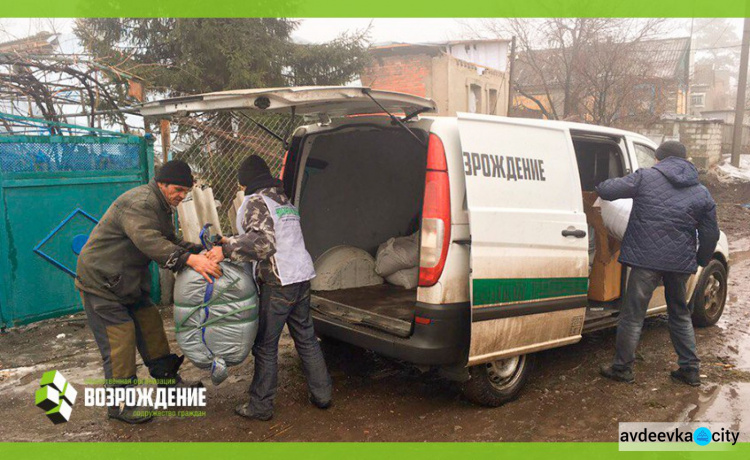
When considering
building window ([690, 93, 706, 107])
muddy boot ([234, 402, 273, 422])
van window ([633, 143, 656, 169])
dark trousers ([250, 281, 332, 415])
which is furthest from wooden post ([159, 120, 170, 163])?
building window ([690, 93, 706, 107])

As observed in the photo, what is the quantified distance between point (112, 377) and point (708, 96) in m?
55.5

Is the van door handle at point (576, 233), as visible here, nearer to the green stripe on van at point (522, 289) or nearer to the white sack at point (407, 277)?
the green stripe on van at point (522, 289)

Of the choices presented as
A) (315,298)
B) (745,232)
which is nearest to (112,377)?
(315,298)

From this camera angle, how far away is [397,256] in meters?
4.88

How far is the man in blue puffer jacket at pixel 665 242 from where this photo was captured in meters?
4.27

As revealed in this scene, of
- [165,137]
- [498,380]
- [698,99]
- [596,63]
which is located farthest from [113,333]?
[698,99]

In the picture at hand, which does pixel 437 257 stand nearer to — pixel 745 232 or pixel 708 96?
pixel 745 232

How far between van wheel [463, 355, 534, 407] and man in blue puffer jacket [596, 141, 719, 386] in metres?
0.91

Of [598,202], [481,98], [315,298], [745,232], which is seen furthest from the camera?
[481,98]

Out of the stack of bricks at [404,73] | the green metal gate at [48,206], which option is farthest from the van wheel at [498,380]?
the stack of bricks at [404,73]

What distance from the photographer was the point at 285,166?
4.53m
